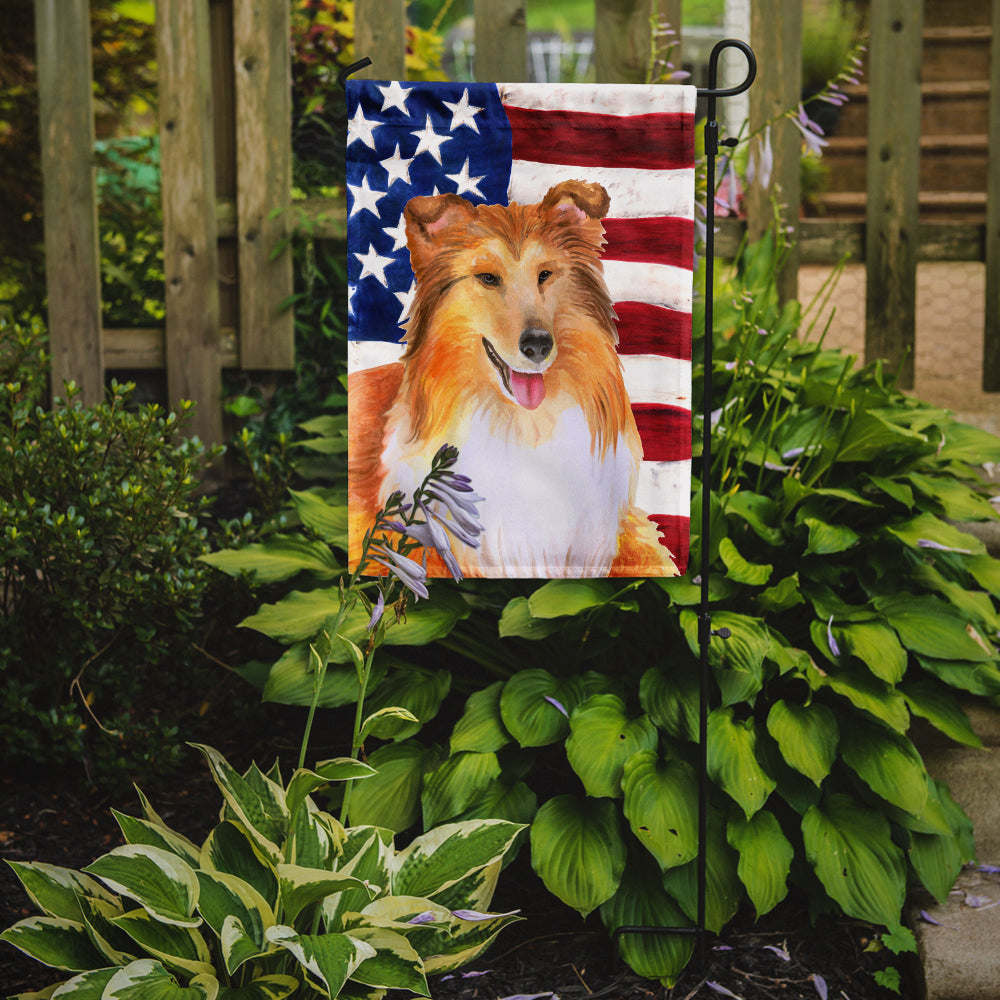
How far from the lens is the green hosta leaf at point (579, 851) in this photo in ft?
6.14

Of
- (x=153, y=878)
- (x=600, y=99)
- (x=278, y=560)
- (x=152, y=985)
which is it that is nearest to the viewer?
(x=152, y=985)

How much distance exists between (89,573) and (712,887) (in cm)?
152

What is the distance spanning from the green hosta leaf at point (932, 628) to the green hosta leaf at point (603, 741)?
0.62m

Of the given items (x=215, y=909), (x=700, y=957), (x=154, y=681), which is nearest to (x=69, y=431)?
(x=154, y=681)

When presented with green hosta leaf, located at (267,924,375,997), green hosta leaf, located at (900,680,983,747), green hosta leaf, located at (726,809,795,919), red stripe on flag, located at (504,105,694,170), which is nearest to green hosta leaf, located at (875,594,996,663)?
green hosta leaf, located at (900,680,983,747)

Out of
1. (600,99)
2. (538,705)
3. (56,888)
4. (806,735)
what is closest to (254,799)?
(56,888)

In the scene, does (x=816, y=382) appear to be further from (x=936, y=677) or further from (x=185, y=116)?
(x=185, y=116)

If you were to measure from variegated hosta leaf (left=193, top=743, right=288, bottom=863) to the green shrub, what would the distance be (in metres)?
0.70

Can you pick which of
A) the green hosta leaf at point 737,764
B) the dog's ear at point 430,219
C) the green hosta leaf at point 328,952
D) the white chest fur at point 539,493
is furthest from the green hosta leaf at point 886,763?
the dog's ear at point 430,219

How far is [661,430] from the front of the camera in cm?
194

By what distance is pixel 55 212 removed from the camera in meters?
3.35

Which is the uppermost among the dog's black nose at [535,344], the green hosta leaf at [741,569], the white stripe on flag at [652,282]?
the white stripe on flag at [652,282]

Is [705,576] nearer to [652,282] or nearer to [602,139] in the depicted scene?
[652,282]

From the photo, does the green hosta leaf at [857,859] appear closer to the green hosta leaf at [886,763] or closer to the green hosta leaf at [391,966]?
the green hosta leaf at [886,763]
